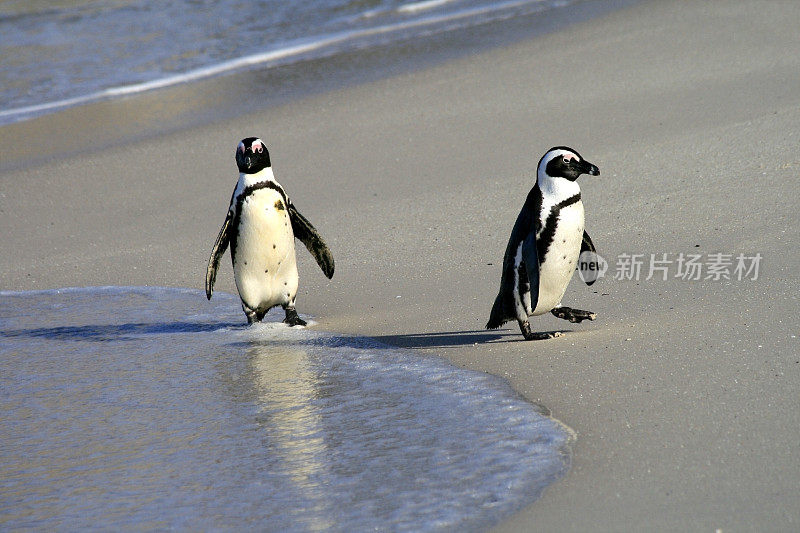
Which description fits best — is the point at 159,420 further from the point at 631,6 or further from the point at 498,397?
the point at 631,6

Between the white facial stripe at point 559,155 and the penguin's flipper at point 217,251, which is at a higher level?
the white facial stripe at point 559,155

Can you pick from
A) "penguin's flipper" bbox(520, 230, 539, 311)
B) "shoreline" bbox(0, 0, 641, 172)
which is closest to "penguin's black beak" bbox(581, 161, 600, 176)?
"penguin's flipper" bbox(520, 230, 539, 311)

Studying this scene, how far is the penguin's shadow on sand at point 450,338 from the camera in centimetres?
412

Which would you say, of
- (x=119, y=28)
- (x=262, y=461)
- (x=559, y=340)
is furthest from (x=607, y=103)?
(x=119, y=28)

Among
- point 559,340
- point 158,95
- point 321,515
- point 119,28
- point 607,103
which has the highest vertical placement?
point 119,28

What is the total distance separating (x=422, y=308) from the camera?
454 cm

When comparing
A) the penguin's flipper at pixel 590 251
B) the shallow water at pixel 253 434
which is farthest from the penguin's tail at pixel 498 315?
the penguin's flipper at pixel 590 251

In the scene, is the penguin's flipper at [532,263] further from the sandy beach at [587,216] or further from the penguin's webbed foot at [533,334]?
the sandy beach at [587,216]

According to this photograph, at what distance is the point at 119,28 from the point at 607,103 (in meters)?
7.69

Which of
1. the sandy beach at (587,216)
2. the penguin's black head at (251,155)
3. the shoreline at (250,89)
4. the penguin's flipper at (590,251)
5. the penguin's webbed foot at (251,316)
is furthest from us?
the shoreline at (250,89)

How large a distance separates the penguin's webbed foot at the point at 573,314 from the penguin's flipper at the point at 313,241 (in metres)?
1.11

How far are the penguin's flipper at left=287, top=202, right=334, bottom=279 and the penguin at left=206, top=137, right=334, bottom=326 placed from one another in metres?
0.02

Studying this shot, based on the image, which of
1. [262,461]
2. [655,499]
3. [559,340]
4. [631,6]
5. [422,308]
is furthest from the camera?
[631,6]

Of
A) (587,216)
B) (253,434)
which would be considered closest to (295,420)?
(253,434)
